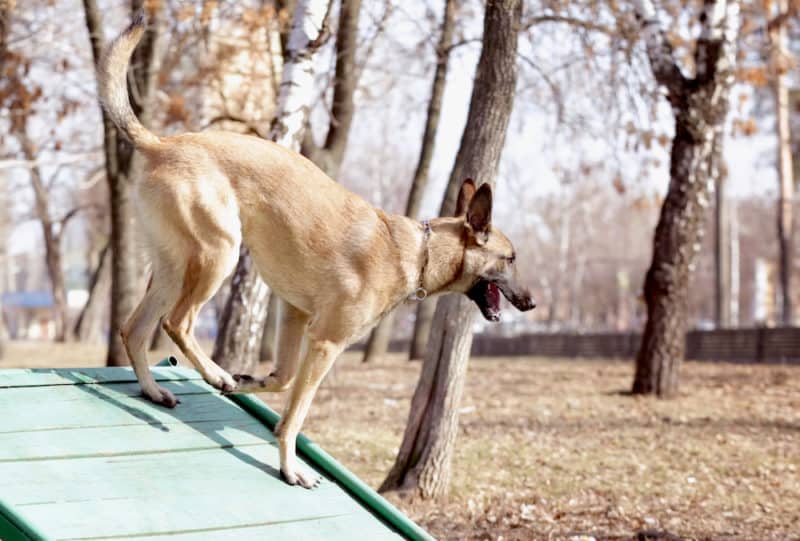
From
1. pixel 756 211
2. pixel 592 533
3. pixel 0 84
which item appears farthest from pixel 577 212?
pixel 592 533

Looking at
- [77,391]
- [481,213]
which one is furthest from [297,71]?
[77,391]

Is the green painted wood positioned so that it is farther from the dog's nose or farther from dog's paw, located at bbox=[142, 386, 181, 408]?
the dog's nose

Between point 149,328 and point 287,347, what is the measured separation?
0.90 metres

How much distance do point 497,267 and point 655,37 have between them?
831 cm

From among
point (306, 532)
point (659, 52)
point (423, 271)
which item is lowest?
point (306, 532)

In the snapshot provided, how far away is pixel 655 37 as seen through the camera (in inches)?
511

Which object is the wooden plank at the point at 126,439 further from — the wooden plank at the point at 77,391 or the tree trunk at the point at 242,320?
the tree trunk at the point at 242,320

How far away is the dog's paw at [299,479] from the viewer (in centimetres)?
523

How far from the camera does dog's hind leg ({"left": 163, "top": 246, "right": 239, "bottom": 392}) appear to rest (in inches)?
214

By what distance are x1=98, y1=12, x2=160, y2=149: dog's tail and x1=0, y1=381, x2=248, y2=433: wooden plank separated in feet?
4.99

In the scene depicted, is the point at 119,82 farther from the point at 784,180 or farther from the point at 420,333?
the point at 784,180

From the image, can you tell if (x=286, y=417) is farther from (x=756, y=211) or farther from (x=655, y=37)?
(x=756, y=211)

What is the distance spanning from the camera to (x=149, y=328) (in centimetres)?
570

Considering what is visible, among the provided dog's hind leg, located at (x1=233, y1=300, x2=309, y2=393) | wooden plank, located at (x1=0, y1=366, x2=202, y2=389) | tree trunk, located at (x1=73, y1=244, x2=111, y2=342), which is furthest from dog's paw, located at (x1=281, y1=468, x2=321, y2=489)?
tree trunk, located at (x1=73, y1=244, x2=111, y2=342)
